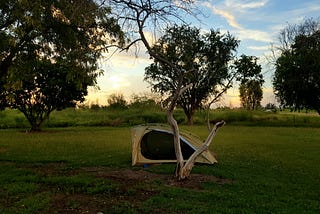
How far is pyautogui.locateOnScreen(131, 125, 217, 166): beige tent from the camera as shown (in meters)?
13.8

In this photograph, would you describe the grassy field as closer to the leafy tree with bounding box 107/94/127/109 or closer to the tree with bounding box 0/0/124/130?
the tree with bounding box 0/0/124/130

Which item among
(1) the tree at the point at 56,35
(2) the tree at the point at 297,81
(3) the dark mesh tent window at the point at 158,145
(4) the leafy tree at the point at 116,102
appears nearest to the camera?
(1) the tree at the point at 56,35

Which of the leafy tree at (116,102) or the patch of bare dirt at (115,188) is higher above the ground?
the leafy tree at (116,102)

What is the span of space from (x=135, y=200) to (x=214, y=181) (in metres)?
3.14

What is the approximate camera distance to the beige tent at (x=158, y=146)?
45.3 ft

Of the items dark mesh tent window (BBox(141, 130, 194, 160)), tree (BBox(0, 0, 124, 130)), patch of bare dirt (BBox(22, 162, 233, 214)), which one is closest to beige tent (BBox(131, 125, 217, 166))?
dark mesh tent window (BBox(141, 130, 194, 160))

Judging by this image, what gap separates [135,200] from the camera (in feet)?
27.4

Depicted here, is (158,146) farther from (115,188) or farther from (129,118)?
(129,118)

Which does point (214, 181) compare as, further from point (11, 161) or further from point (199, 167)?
point (11, 161)

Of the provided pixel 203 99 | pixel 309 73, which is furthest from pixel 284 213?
pixel 203 99

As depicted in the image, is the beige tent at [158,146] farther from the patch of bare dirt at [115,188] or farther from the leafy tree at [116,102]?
the leafy tree at [116,102]

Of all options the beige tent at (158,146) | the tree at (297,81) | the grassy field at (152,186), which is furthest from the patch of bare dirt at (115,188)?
the tree at (297,81)

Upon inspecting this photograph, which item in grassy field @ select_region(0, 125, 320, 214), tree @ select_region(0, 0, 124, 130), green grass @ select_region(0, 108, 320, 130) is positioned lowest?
grassy field @ select_region(0, 125, 320, 214)

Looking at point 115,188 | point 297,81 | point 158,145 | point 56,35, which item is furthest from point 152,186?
point 297,81
